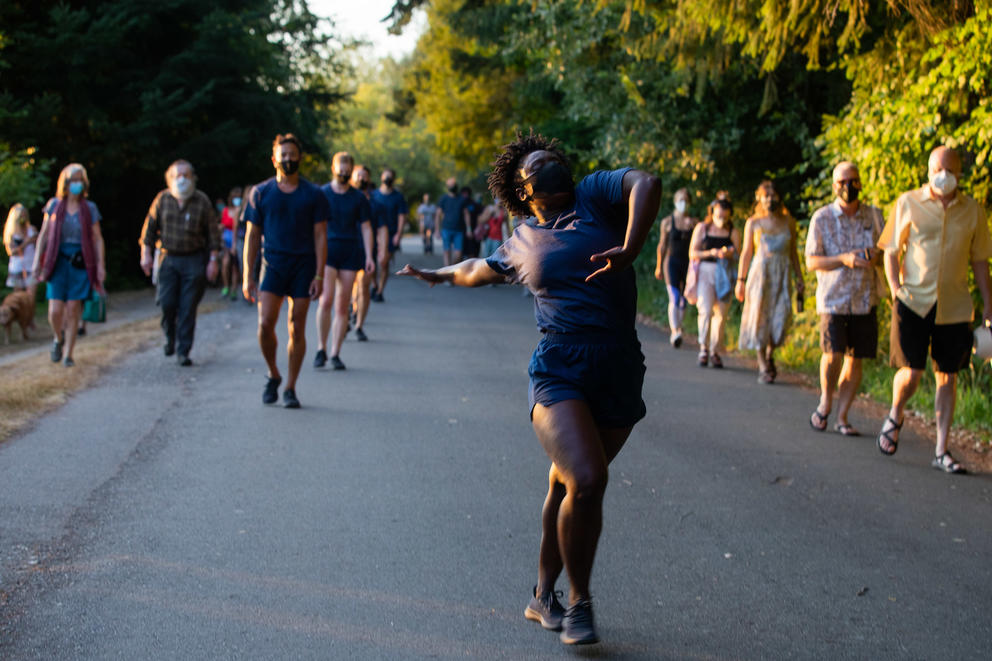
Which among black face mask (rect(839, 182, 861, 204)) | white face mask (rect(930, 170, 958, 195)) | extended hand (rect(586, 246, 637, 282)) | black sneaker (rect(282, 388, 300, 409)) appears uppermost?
white face mask (rect(930, 170, 958, 195))

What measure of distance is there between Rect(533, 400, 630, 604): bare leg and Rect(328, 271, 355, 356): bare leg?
7.41 metres

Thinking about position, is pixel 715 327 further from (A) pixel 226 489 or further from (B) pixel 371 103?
(B) pixel 371 103

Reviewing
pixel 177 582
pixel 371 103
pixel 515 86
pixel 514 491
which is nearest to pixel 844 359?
pixel 514 491

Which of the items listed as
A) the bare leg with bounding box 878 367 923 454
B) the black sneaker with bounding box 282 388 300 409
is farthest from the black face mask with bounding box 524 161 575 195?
the black sneaker with bounding box 282 388 300 409

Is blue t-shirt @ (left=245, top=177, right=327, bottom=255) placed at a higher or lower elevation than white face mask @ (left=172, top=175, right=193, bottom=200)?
A: lower

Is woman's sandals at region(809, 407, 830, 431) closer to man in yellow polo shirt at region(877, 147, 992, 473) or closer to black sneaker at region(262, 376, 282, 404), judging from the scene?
man in yellow polo shirt at region(877, 147, 992, 473)

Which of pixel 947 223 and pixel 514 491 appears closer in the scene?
pixel 514 491

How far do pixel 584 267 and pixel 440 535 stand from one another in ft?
6.60

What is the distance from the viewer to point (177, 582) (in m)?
4.91

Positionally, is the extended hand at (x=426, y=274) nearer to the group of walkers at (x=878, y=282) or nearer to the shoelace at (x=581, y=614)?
the shoelace at (x=581, y=614)

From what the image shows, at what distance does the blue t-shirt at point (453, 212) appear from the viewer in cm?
2584

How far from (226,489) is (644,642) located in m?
3.09

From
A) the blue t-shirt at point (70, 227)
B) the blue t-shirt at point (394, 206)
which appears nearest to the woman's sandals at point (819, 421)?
the blue t-shirt at point (70, 227)

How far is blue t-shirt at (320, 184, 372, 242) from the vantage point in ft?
38.4
